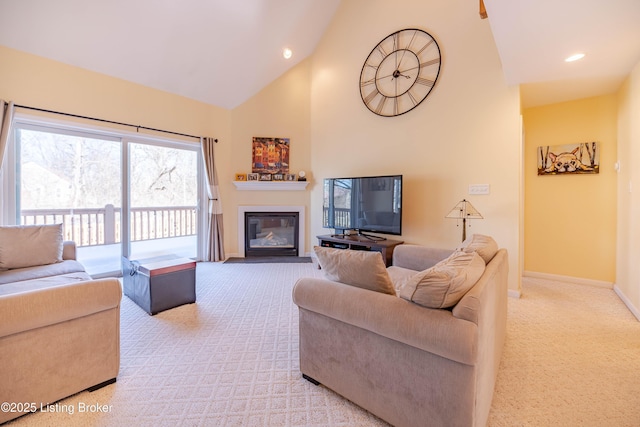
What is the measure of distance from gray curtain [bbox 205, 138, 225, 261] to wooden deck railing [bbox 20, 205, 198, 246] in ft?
1.30

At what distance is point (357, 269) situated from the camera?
1518 mm

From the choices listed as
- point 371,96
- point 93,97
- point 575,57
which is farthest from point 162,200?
point 575,57

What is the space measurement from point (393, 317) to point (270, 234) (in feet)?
13.9

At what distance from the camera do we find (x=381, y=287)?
1472mm

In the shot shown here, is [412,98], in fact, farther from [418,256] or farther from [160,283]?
[160,283]

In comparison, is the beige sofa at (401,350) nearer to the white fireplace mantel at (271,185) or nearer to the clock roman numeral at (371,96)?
the clock roman numeral at (371,96)

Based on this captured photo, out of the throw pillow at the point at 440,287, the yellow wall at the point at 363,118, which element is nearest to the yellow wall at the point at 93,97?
the yellow wall at the point at 363,118

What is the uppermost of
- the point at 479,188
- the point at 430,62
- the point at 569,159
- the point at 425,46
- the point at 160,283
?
the point at 425,46

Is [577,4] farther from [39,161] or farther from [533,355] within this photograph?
[39,161]

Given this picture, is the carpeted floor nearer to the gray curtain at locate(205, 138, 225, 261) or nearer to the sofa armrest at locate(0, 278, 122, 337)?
the sofa armrest at locate(0, 278, 122, 337)

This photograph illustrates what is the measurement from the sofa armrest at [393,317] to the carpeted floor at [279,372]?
0.54 m

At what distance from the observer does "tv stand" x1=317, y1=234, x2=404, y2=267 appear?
370cm

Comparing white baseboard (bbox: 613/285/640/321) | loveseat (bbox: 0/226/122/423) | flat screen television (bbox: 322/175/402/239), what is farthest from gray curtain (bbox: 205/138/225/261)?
white baseboard (bbox: 613/285/640/321)

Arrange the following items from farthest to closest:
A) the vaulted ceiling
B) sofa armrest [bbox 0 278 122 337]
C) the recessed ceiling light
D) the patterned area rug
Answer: the recessed ceiling light → the vaulted ceiling → the patterned area rug → sofa armrest [bbox 0 278 122 337]
